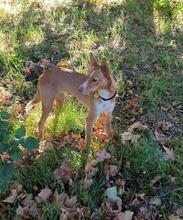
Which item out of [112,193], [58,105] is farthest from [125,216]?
[58,105]

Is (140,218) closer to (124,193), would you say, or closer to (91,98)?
(124,193)

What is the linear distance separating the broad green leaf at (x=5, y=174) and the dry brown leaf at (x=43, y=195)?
0.72 m

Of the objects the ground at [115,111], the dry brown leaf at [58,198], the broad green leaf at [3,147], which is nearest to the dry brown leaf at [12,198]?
the ground at [115,111]

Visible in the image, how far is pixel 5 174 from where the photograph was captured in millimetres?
3322

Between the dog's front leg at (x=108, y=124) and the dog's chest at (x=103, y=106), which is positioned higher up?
the dog's chest at (x=103, y=106)

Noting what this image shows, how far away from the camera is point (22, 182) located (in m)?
4.22

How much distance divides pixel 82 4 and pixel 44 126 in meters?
3.26

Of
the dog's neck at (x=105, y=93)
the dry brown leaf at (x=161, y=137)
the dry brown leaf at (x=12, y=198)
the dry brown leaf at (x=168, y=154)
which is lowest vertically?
the dry brown leaf at (x=12, y=198)

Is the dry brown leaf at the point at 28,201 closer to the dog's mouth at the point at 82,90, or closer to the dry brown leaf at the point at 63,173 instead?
the dry brown leaf at the point at 63,173

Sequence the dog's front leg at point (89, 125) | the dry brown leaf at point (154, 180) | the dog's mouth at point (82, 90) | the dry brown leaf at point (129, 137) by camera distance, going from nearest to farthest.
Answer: the dry brown leaf at point (154, 180), the dog's mouth at point (82, 90), the dog's front leg at point (89, 125), the dry brown leaf at point (129, 137)

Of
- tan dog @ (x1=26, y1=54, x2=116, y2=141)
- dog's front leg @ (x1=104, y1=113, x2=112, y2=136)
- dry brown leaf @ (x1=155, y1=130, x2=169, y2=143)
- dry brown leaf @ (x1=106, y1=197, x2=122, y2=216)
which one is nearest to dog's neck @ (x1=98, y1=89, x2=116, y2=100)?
tan dog @ (x1=26, y1=54, x2=116, y2=141)

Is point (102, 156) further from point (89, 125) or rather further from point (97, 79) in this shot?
point (97, 79)

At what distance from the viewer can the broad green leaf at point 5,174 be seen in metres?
3.27

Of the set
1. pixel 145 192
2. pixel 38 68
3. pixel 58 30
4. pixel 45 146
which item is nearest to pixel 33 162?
pixel 45 146
